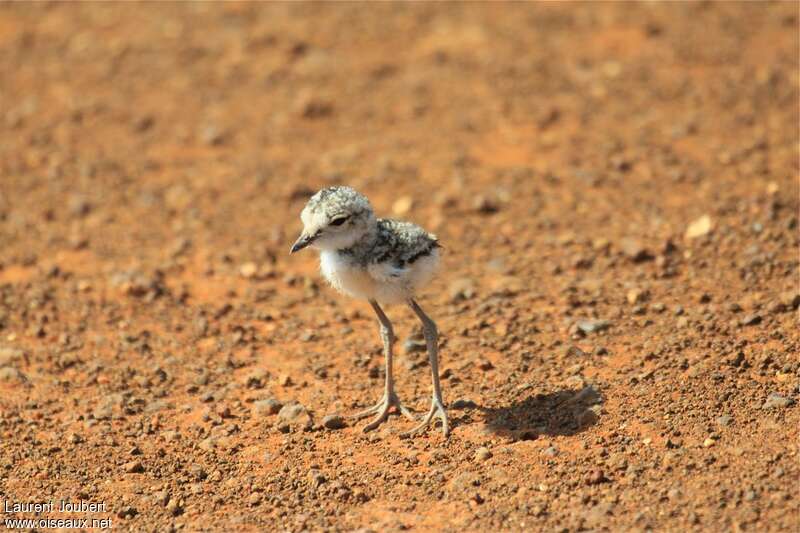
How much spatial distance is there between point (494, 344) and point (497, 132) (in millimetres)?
4236

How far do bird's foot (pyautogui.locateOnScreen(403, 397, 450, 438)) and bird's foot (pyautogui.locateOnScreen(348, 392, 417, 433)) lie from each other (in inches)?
5.0

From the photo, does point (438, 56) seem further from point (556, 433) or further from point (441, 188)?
point (556, 433)

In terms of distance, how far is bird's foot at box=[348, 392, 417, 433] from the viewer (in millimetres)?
6715

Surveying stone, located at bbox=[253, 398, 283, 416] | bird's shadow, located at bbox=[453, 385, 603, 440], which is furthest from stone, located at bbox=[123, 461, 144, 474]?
bird's shadow, located at bbox=[453, 385, 603, 440]

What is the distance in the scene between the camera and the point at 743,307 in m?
7.29

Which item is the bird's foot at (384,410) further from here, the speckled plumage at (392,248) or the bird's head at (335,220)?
the bird's head at (335,220)

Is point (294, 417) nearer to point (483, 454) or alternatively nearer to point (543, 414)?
point (483, 454)

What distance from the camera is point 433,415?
6629 mm

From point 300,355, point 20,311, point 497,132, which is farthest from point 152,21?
point 300,355

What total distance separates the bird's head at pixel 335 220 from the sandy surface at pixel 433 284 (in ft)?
3.95

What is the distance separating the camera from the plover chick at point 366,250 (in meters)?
6.24

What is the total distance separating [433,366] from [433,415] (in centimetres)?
32

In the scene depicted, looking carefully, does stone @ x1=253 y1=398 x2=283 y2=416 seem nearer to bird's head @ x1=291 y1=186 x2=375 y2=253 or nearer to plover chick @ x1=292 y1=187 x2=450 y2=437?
plover chick @ x1=292 y1=187 x2=450 y2=437

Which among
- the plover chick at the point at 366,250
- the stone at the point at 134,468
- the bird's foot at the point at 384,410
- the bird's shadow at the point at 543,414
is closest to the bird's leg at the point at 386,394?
the bird's foot at the point at 384,410
